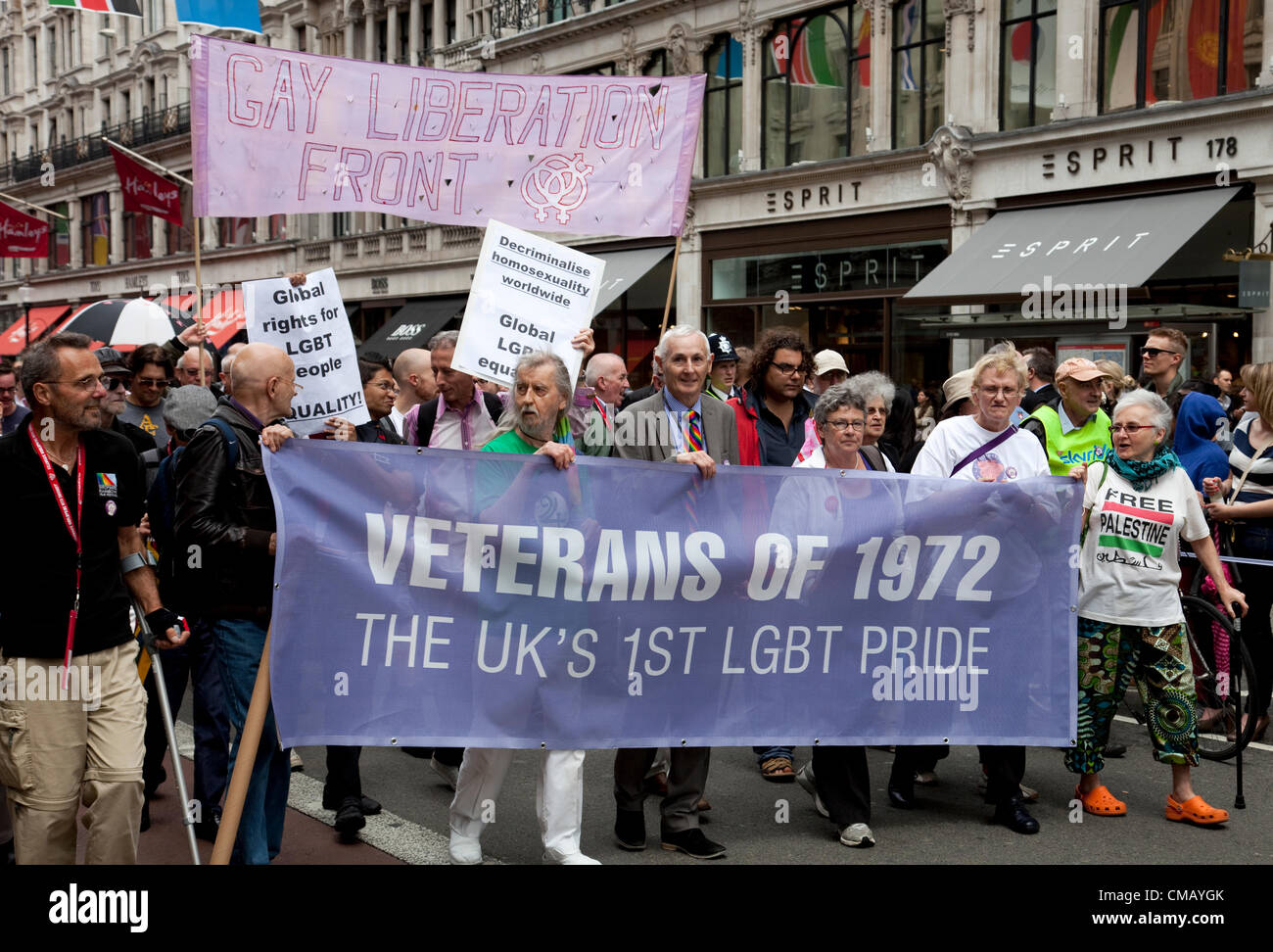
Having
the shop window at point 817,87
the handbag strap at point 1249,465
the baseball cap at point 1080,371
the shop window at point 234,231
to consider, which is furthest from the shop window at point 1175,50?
the shop window at point 234,231

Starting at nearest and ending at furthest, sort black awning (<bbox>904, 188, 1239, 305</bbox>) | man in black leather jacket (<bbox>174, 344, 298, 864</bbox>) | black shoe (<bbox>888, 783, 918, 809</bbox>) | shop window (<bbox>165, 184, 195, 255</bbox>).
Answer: man in black leather jacket (<bbox>174, 344, 298, 864</bbox>), black shoe (<bbox>888, 783, 918, 809</bbox>), black awning (<bbox>904, 188, 1239, 305</bbox>), shop window (<bbox>165, 184, 195, 255</bbox>)

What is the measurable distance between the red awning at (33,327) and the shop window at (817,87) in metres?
22.5

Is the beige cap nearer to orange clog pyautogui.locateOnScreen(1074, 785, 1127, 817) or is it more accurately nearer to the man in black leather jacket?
orange clog pyautogui.locateOnScreen(1074, 785, 1127, 817)

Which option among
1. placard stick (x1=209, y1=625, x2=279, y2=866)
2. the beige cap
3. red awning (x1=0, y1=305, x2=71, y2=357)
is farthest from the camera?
red awning (x1=0, y1=305, x2=71, y2=357)

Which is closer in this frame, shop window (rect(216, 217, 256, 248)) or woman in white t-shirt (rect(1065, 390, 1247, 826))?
woman in white t-shirt (rect(1065, 390, 1247, 826))

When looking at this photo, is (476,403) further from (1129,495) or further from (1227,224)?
(1227,224)

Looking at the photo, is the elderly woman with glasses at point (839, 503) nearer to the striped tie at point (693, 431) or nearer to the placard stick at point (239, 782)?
the striped tie at point (693, 431)

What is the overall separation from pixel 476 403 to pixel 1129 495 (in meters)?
3.36

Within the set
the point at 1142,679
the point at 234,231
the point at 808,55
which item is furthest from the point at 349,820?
the point at 234,231

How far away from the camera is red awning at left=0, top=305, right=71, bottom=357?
40438mm

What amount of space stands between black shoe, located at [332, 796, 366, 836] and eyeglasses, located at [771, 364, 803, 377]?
3.12 m

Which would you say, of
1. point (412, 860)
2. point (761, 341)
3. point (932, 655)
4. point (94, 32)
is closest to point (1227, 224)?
point (761, 341)

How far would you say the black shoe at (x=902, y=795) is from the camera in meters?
6.35

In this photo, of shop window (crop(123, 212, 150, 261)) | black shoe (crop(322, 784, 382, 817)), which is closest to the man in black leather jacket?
black shoe (crop(322, 784, 382, 817))
